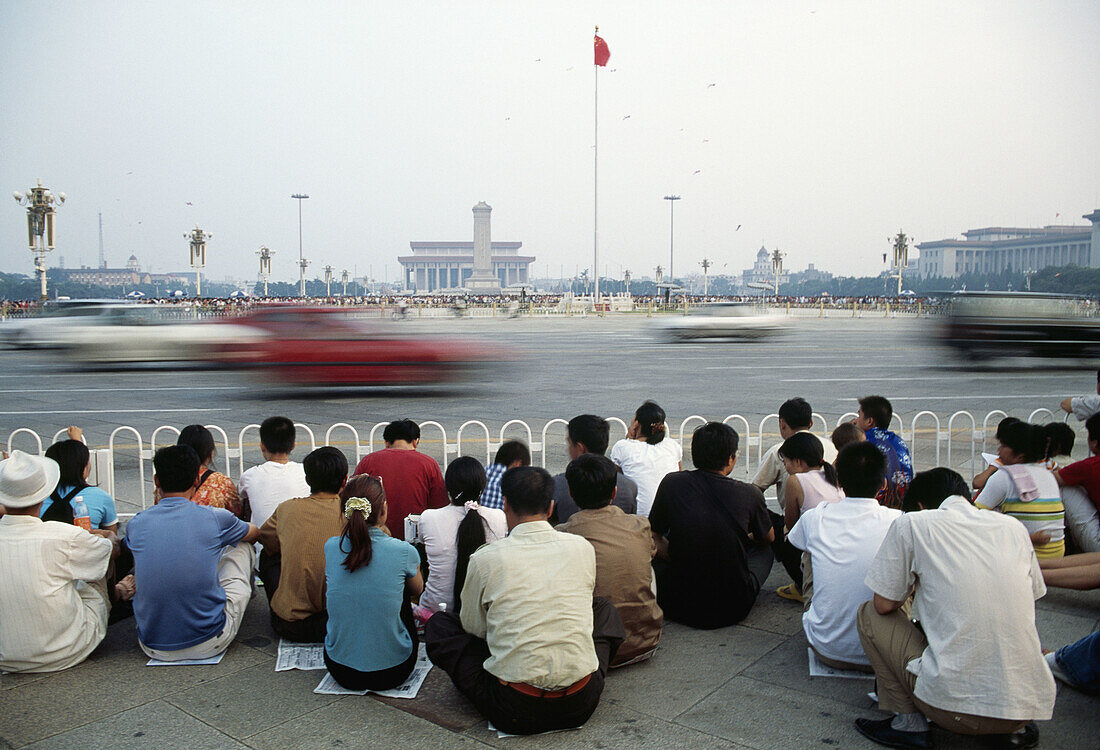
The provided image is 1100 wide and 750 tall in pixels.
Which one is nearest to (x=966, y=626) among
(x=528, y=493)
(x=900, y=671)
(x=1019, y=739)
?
Answer: (x=900, y=671)

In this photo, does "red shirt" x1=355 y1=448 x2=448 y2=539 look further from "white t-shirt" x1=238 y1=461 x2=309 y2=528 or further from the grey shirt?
the grey shirt

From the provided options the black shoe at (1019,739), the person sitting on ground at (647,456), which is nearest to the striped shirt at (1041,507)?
the black shoe at (1019,739)

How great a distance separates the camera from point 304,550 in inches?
168

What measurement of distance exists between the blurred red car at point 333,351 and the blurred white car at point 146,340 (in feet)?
4.37

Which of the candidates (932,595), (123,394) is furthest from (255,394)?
(932,595)

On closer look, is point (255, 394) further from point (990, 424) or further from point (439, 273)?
point (439, 273)

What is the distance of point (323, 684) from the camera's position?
12.5ft

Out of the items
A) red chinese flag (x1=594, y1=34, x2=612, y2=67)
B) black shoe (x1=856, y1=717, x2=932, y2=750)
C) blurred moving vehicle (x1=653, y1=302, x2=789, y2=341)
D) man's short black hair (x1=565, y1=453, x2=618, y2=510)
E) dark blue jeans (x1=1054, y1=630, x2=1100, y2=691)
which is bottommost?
black shoe (x1=856, y1=717, x2=932, y2=750)

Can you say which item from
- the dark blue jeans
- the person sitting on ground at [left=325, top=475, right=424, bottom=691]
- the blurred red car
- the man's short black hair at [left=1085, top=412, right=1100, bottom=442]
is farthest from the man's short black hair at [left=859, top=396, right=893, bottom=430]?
the blurred red car

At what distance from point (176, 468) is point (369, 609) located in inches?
51.0

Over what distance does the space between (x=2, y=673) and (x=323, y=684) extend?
1.64 meters

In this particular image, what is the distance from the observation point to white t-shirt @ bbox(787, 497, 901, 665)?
3900mm

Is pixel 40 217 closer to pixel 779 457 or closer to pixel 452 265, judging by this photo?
pixel 779 457

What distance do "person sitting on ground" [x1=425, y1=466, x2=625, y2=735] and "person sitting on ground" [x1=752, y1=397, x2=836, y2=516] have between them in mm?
2334
